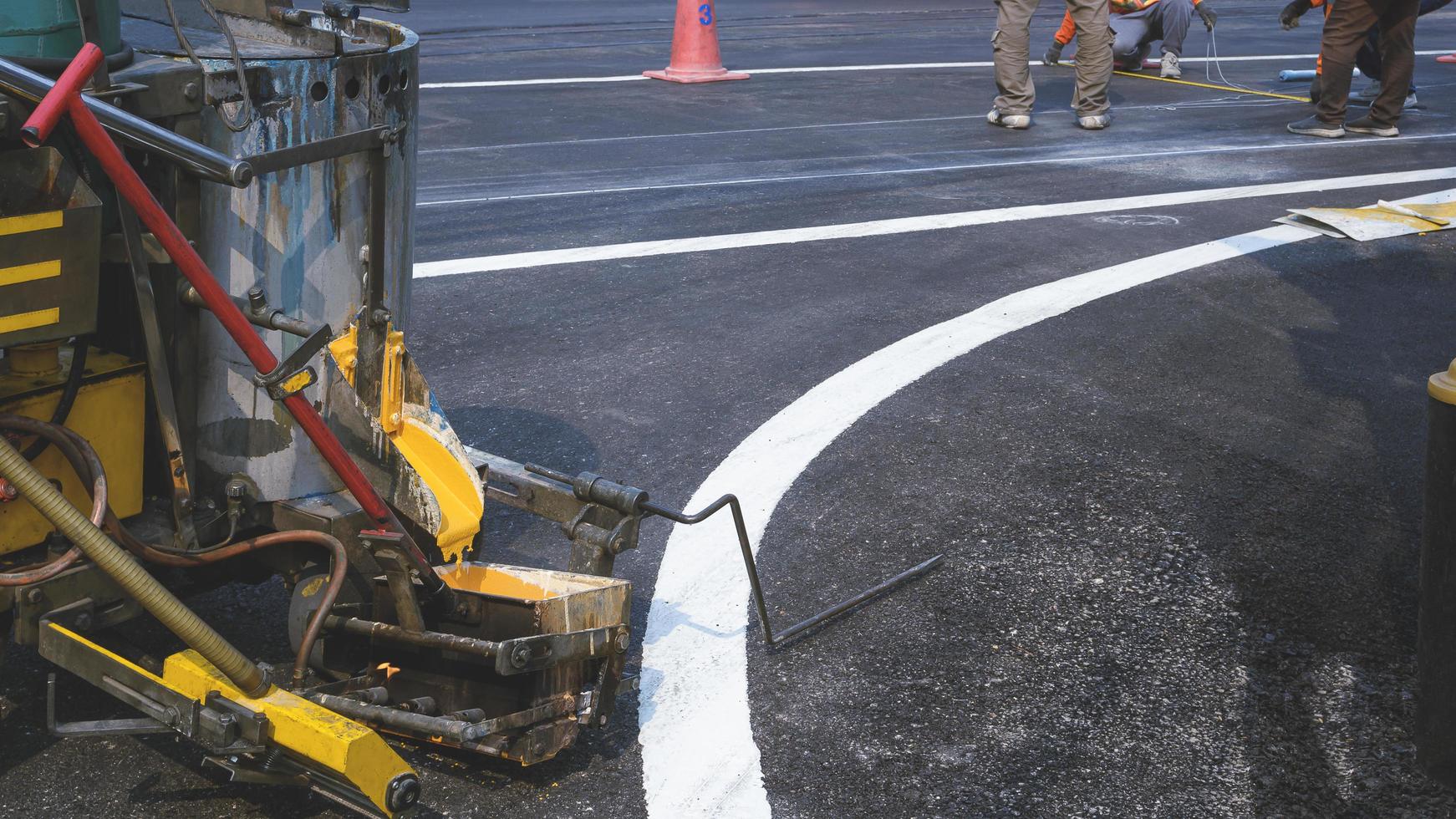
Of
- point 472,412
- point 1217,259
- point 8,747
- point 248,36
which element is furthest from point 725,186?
point 8,747

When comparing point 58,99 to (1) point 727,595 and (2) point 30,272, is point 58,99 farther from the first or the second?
(1) point 727,595

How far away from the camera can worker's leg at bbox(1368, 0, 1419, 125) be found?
1102 cm

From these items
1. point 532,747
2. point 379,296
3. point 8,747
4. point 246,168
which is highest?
point 246,168

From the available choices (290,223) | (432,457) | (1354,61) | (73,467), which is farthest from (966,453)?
(1354,61)

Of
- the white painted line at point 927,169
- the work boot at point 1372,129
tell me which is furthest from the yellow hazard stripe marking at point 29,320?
the work boot at point 1372,129

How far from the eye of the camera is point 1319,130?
11.2 meters

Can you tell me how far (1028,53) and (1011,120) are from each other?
591 millimetres

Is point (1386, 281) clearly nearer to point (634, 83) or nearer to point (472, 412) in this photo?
point (472, 412)

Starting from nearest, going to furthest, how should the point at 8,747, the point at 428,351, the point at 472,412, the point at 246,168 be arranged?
the point at 246,168
the point at 8,747
the point at 472,412
the point at 428,351

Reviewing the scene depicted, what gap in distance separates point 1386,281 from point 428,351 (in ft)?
15.6

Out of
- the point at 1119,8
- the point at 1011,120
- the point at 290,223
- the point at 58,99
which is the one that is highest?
the point at 1119,8

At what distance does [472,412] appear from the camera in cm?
500

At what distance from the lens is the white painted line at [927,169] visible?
840 centimetres

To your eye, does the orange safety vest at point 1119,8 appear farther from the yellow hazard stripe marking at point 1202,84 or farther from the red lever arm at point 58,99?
the red lever arm at point 58,99
